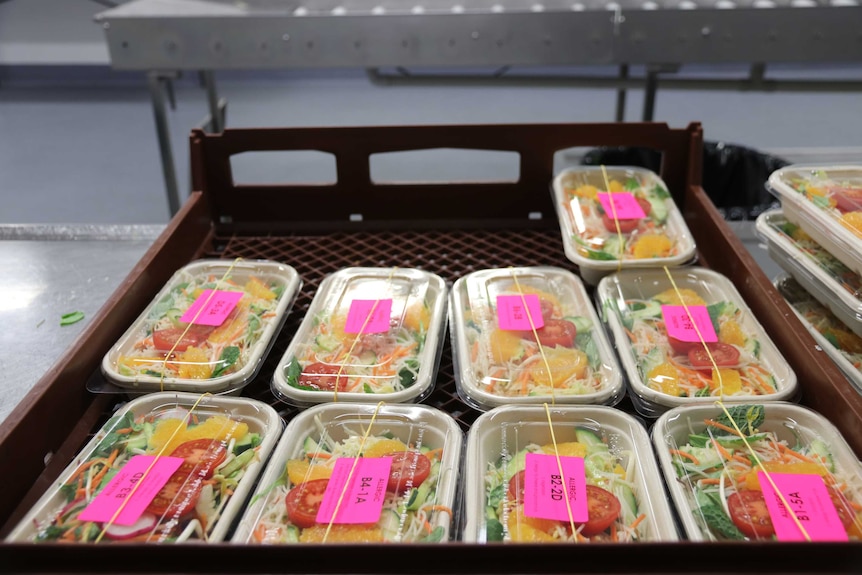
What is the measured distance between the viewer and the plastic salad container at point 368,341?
1.27m

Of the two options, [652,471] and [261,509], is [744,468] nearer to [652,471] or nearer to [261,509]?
[652,471]

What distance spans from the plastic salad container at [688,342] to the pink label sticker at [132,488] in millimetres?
828

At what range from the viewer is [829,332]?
1398 millimetres

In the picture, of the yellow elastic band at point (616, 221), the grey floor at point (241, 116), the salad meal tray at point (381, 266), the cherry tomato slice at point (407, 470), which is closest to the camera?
the salad meal tray at point (381, 266)

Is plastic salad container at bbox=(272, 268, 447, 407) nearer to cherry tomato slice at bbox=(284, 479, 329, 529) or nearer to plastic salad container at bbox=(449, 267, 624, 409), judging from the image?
plastic salad container at bbox=(449, 267, 624, 409)

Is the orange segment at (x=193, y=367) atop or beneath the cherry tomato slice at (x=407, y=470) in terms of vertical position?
atop

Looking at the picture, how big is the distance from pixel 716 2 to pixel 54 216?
3867 millimetres

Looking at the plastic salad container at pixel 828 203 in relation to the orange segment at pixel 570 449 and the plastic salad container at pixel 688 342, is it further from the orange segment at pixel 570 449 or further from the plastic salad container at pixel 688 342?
the orange segment at pixel 570 449

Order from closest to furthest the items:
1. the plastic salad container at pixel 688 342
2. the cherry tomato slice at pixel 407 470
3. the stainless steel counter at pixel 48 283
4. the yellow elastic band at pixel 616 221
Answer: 1. the cherry tomato slice at pixel 407 470
2. the plastic salad container at pixel 688 342
3. the stainless steel counter at pixel 48 283
4. the yellow elastic band at pixel 616 221

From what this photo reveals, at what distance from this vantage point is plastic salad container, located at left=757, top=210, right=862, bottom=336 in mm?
1305

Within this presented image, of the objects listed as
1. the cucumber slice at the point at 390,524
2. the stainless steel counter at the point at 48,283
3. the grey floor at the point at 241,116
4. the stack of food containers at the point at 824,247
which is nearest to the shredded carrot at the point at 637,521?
the cucumber slice at the point at 390,524

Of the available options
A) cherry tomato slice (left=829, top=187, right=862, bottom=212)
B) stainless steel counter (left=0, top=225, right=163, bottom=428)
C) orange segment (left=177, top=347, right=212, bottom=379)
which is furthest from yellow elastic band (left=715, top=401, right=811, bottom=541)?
stainless steel counter (left=0, top=225, right=163, bottom=428)

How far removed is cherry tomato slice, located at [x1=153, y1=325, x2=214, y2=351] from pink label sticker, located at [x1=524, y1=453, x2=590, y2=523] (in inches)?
28.5

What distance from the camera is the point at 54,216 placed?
13.6 feet
